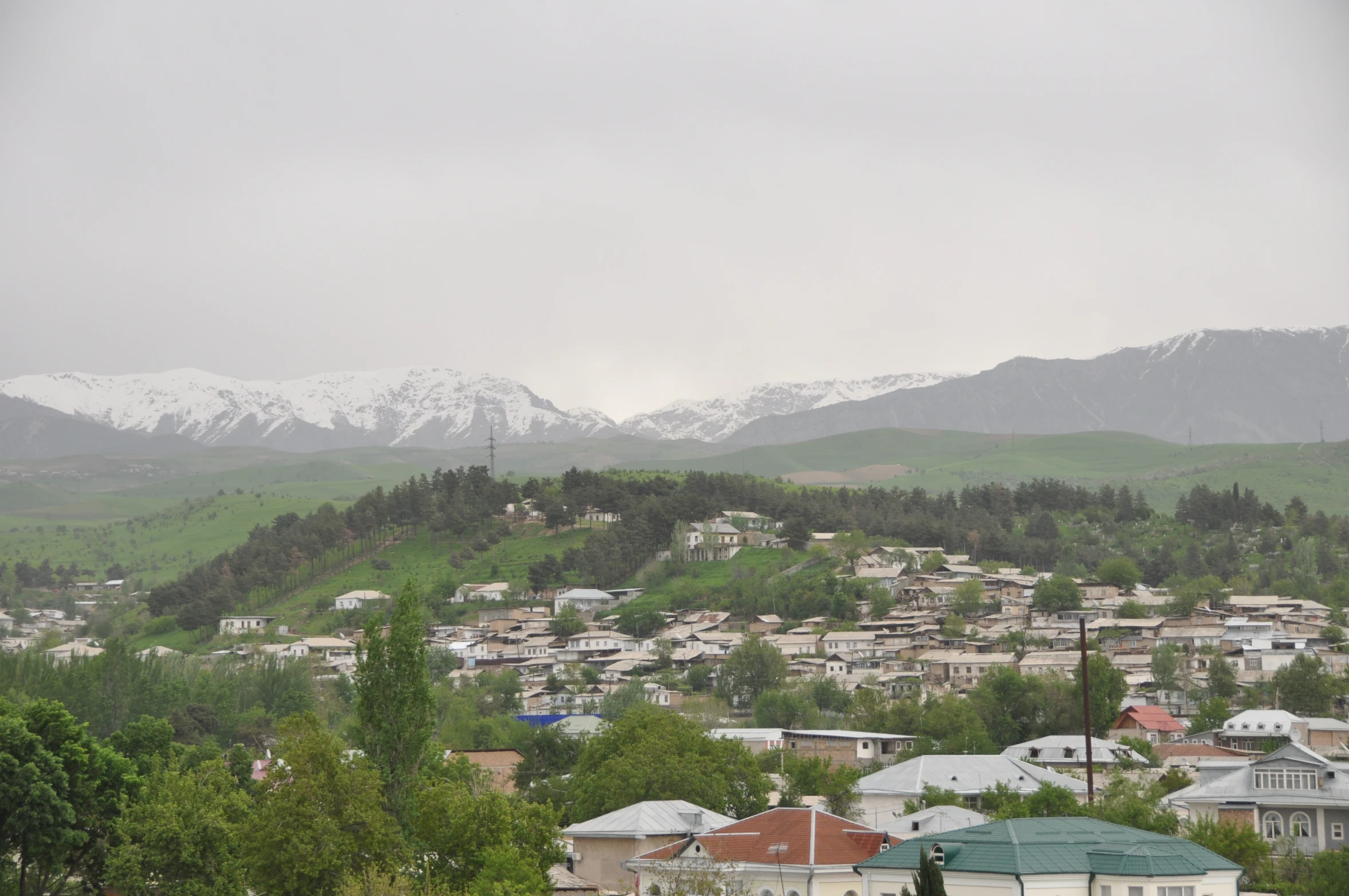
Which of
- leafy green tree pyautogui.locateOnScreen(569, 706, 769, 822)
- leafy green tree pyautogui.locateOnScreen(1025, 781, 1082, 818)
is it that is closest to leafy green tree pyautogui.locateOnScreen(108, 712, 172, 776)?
leafy green tree pyautogui.locateOnScreen(569, 706, 769, 822)

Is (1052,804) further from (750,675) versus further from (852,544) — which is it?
(852,544)

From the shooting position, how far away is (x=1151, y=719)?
88312mm

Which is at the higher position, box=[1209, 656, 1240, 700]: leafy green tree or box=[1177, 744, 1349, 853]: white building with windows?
box=[1177, 744, 1349, 853]: white building with windows

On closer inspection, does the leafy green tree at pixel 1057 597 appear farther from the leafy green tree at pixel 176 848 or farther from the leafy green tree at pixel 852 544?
the leafy green tree at pixel 176 848

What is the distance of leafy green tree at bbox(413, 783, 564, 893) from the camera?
120ft

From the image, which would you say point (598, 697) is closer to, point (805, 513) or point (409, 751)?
point (805, 513)

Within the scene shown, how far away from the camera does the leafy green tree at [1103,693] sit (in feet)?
286

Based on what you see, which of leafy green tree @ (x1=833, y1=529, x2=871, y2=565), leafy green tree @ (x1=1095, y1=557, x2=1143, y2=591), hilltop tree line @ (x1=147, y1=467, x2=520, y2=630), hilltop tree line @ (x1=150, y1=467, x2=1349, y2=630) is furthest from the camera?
hilltop tree line @ (x1=147, y1=467, x2=520, y2=630)

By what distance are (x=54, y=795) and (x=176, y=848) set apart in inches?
136

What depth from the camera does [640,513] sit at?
153 meters

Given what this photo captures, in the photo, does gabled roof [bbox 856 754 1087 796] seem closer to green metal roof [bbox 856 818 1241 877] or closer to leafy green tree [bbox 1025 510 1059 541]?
green metal roof [bbox 856 818 1241 877]

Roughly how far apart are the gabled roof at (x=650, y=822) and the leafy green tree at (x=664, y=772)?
4.50 meters

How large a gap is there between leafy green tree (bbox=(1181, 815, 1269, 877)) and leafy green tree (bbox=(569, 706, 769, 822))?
52.9 ft

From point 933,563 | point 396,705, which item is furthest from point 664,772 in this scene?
point 933,563
